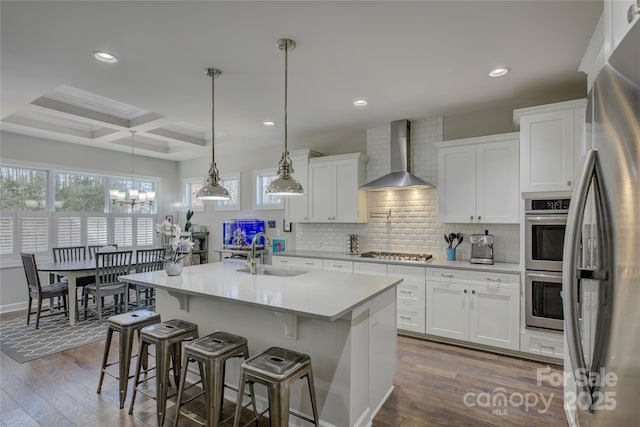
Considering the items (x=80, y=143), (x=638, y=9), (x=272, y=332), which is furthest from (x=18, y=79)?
(x=638, y=9)

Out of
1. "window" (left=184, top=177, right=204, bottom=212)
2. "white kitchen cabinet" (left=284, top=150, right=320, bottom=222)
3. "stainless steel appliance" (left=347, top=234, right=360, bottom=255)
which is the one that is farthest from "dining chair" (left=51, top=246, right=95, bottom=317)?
"stainless steel appliance" (left=347, top=234, right=360, bottom=255)

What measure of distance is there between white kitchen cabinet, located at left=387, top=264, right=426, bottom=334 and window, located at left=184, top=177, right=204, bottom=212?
4728mm

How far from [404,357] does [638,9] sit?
3.29 metres

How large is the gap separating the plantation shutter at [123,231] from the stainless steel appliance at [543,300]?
669 centimetres

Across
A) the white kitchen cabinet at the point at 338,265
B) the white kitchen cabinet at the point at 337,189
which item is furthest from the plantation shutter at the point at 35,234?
the white kitchen cabinet at the point at 338,265

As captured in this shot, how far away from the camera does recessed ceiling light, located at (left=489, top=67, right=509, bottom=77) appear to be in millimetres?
2922

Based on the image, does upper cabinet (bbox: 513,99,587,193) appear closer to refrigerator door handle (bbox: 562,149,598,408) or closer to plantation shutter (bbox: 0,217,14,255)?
refrigerator door handle (bbox: 562,149,598,408)

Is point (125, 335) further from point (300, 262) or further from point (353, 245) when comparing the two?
point (353, 245)

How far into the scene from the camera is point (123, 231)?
21.1ft

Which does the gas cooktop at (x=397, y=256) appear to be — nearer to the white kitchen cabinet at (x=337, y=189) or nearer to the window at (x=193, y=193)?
the white kitchen cabinet at (x=337, y=189)

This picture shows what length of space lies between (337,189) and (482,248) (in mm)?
2051

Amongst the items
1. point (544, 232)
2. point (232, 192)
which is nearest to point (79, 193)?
point (232, 192)

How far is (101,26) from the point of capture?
2.28 metres

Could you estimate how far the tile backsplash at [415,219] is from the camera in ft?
13.1
